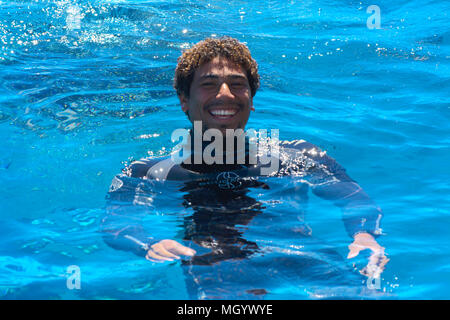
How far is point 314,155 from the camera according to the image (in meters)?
4.14

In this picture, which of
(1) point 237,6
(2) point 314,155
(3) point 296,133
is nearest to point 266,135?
(3) point 296,133

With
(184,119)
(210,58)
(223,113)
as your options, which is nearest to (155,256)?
(223,113)

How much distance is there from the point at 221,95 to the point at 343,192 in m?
1.07

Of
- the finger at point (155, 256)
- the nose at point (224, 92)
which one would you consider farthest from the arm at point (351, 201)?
the finger at point (155, 256)

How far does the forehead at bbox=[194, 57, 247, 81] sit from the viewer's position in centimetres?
386

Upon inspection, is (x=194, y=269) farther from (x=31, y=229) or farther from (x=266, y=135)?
(x=266, y=135)

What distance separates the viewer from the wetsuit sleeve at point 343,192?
3531 millimetres

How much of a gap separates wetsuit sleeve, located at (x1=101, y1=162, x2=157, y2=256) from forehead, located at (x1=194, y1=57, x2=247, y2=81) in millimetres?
852

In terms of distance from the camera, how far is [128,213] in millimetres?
3762

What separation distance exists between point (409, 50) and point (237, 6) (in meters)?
3.64

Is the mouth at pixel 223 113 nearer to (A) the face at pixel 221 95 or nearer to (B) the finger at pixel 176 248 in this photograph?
(A) the face at pixel 221 95

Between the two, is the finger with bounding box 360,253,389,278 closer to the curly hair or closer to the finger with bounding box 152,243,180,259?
the finger with bounding box 152,243,180,259

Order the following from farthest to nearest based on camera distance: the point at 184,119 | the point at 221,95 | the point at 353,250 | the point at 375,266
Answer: the point at 184,119
the point at 221,95
the point at 353,250
the point at 375,266

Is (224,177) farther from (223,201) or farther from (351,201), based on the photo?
(351,201)
